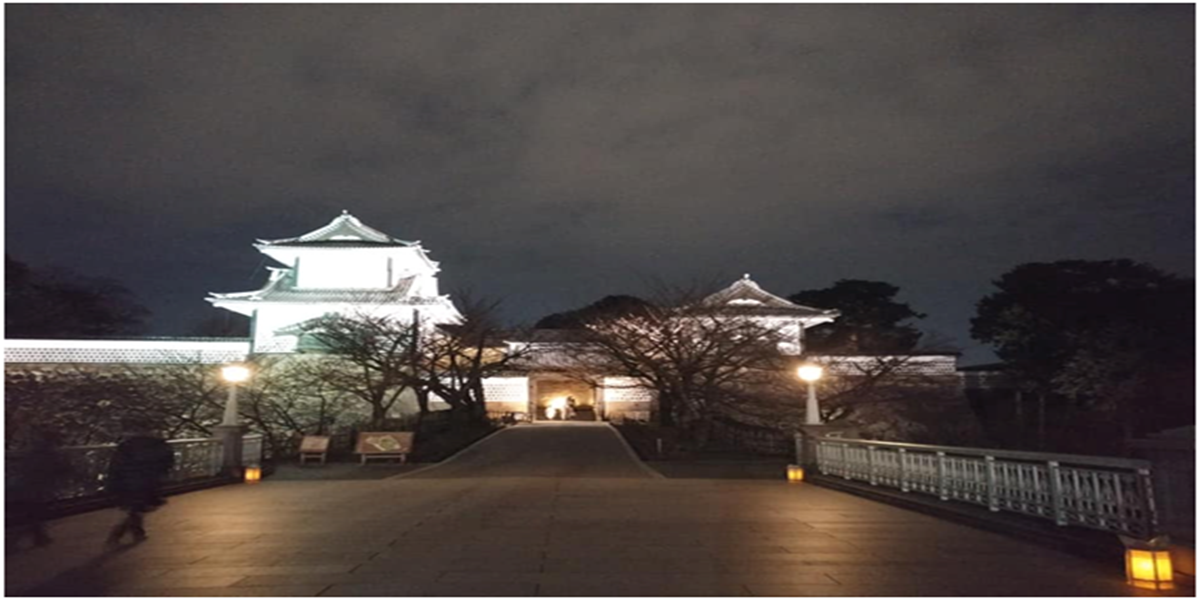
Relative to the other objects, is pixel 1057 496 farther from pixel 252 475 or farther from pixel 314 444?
pixel 314 444

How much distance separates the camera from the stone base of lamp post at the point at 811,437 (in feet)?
53.3

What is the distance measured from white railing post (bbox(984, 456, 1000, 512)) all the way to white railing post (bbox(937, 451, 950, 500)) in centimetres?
109

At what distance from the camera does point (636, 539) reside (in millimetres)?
8273

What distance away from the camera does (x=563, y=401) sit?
54.8m

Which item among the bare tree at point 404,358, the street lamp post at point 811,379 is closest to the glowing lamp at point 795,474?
the street lamp post at point 811,379

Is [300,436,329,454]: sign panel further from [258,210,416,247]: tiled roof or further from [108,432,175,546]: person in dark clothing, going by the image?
[258,210,416,247]: tiled roof

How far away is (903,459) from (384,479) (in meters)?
10.7

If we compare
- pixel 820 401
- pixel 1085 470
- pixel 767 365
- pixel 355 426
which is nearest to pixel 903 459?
pixel 1085 470

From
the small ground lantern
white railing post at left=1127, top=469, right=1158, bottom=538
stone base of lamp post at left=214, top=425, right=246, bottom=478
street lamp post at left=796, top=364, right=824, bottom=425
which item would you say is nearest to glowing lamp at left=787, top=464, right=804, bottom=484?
street lamp post at left=796, top=364, right=824, bottom=425

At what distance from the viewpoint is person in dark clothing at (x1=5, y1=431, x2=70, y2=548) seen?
8.47 meters

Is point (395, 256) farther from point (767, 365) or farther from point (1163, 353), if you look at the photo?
point (1163, 353)

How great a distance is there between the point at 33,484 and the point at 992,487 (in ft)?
35.7

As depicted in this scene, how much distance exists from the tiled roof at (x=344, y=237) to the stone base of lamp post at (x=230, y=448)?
28.8 metres

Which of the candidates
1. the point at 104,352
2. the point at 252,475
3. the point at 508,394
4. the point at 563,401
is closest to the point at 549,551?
the point at 252,475
